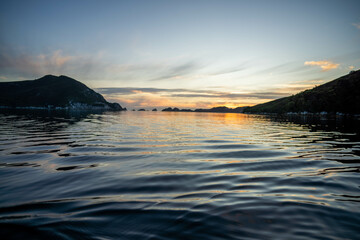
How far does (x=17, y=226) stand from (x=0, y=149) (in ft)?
51.6

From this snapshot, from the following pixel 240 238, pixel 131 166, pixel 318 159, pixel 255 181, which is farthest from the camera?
pixel 318 159

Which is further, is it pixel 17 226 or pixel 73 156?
pixel 73 156

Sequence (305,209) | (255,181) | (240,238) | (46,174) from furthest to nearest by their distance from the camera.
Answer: (46,174)
(255,181)
(305,209)
(240,238)

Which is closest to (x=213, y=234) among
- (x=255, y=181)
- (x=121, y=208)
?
(x=121, y=208)

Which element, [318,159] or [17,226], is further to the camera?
[318,159]

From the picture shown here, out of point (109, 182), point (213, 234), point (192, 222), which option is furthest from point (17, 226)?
point (213, 234)

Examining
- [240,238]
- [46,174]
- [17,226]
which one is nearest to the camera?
[240,238]

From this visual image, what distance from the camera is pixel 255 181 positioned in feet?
28.5

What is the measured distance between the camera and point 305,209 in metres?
5.83

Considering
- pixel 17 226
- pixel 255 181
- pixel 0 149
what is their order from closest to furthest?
1. pixel 17 226
2. pixel 255 181
3. pixel 0 149

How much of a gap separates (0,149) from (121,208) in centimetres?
1706

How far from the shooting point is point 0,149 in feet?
51.9

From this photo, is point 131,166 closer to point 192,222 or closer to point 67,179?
point 67,179

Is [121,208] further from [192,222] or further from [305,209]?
[305,209]
